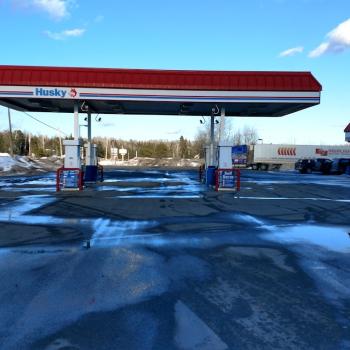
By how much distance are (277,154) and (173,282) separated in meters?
58.2

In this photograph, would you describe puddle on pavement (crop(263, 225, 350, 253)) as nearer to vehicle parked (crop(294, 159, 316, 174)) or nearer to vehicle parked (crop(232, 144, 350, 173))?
vehicle parked (crop(294, 159, 316, 174))

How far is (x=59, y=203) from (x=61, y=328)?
441 inches

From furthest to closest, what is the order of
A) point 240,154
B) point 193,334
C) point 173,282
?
point 240,154
point 173,282
point 193,334

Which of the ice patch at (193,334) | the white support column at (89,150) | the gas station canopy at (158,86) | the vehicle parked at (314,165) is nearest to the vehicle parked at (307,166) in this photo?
the vehicle parked at (314,165)

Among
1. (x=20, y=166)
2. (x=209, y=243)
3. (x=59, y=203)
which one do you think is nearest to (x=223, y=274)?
(x=209, y=243)

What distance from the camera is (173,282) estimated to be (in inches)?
239

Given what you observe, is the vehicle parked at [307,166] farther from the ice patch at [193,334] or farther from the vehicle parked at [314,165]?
the ice patch at [193,334]

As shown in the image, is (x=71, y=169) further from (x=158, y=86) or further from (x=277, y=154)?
(x=277, y=154)

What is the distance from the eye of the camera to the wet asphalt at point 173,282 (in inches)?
170

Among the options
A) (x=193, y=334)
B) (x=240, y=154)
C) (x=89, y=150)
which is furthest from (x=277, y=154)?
(x=193, y=334)

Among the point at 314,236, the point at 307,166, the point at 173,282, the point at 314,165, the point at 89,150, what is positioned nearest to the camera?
the point at 173,282

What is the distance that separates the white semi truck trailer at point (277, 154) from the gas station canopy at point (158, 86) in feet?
135

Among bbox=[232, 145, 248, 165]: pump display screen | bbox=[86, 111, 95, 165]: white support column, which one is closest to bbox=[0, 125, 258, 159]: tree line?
bbox=[232, 145, 248, 165]: pump display screen

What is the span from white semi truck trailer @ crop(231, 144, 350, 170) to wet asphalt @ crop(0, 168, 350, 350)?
5049cm
